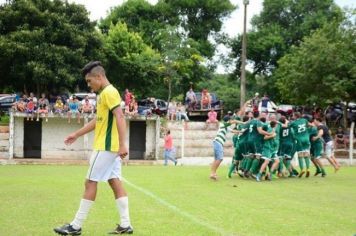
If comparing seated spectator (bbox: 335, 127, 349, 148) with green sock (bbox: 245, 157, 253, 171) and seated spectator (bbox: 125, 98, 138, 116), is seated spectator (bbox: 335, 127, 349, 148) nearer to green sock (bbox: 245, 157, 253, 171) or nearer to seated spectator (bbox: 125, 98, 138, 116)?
seated spectator (bbox: 125, 98, 138, 116)

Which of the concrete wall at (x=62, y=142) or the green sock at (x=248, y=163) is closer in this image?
the green sock at (x=248, y=163)

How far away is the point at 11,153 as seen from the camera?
30.8 m

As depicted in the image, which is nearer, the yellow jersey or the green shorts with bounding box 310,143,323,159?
the yellow jersey

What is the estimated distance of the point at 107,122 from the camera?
24.2ft

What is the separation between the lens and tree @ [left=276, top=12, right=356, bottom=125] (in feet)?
110

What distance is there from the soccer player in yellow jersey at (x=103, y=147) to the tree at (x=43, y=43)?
26.9 m

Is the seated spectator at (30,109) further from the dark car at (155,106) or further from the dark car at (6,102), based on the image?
the dark car at (155,106)

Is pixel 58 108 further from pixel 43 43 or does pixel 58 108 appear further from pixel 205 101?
pixel 205 101

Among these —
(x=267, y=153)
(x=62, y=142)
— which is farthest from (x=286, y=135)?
(x=62, y=142)

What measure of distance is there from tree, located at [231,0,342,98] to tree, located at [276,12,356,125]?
17257mm

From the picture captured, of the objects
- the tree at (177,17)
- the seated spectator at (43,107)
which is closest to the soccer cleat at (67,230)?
the seated spectator at (43,107)

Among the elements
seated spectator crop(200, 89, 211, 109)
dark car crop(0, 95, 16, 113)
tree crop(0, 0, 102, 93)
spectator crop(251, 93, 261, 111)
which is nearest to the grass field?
spectator crop(251, 93, 261, 111)

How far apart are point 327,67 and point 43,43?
16671mm

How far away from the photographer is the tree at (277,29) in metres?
54.2
